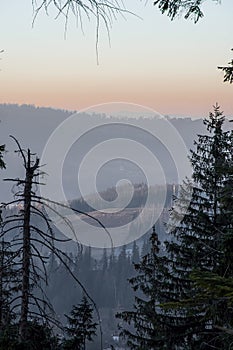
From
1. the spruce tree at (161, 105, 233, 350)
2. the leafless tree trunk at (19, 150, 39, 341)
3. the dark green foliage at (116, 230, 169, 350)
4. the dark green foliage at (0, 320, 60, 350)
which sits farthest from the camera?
the dark green foliage at (116, 230, 169, 350)

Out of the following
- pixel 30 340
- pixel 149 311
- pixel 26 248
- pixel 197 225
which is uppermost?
pixel 197 225

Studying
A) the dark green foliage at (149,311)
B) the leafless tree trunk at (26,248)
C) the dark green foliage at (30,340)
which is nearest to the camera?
the dark green foliage at (30,340)

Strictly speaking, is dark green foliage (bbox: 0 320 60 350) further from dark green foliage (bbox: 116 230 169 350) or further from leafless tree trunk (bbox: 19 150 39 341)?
dark green foliage (bbox: 116 230 169 350)

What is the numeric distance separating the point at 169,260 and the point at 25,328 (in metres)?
7.85

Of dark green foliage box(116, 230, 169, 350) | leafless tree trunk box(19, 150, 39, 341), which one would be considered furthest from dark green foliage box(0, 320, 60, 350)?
dark green foliage box(116, 230, 169, 350)

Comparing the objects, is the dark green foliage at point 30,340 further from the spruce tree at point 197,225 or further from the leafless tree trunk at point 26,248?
the spruce tree at point 197,225

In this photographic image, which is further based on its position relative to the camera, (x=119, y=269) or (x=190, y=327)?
(x=119, y=269)

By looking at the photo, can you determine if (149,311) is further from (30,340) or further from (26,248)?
(26,248)

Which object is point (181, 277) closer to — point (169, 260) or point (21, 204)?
point (169, 260)

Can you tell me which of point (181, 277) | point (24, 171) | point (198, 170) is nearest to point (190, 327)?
point (181, 277)

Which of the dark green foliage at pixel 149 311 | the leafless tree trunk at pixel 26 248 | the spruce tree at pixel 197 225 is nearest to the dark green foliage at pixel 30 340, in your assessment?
the leafless tree trunk at pixel 26 248

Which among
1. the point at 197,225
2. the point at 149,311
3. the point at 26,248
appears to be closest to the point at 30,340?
the point at 26,248

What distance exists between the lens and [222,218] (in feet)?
38.3

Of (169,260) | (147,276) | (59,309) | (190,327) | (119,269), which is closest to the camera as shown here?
(190,327)
